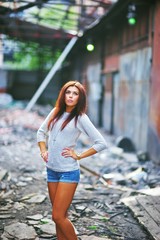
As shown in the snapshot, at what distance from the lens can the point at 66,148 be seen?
367cm

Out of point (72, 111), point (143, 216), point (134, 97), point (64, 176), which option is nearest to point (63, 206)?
point (64, 176)

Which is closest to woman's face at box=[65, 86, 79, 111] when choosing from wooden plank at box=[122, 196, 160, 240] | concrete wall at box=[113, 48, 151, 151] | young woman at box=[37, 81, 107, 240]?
young woman at box=[37, 81, 107, 240]

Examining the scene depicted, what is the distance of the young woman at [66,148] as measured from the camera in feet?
11.9

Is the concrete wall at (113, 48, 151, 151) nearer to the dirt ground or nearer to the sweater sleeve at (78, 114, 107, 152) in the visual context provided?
the dirt ground

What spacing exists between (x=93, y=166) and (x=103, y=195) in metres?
2.78

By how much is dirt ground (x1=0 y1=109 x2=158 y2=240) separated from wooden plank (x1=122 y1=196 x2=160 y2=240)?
4.1 inches

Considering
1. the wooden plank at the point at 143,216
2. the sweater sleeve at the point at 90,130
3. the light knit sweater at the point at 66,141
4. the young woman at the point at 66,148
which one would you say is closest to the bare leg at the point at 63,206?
the young woman at the point at 66,148

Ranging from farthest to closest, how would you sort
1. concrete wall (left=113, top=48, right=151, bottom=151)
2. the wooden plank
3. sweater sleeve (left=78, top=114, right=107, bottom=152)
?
concrete wall (left=113, top=48, right=151, bottom=151), the wooden plank, sweater sleeve (left=78, top=114, right=107, bottom=152)

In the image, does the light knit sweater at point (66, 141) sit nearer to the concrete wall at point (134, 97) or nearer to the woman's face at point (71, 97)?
the woman's face at point (71, 97)

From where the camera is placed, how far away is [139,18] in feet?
36.9

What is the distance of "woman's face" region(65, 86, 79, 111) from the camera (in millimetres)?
3771

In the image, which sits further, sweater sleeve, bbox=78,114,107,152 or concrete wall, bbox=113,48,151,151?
concrete wall, bbox=113,48,151,151

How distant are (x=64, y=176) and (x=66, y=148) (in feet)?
1.04

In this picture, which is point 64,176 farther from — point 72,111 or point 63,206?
point 72,111
